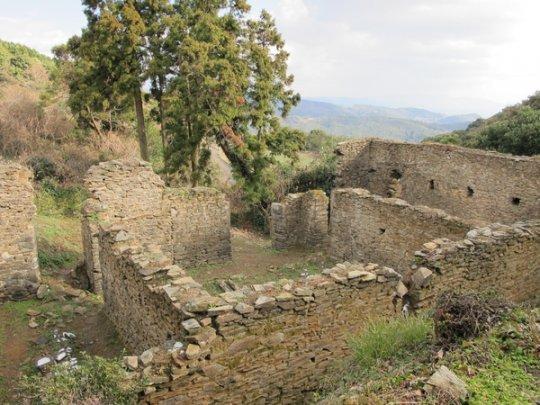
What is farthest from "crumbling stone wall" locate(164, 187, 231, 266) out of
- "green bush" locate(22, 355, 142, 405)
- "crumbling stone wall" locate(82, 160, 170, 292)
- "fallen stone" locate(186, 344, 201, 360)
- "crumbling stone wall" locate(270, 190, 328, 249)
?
"green bush" locate(22, 355, 142, 405)

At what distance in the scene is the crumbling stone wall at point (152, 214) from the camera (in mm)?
10625

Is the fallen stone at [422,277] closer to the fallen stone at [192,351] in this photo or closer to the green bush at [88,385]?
the fallen stone at [192,351]

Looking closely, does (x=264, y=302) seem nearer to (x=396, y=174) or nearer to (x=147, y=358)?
(x=147, y=358)

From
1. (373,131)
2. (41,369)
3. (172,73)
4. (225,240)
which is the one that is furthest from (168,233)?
(373,131)

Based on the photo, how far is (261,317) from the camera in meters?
5.59

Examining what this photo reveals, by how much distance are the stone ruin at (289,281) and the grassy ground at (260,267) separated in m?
0.44

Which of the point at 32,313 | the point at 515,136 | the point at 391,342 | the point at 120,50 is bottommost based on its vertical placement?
the point at 32,313

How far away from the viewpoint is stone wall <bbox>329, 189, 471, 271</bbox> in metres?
10.2

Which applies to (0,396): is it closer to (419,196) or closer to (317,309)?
(317,309)

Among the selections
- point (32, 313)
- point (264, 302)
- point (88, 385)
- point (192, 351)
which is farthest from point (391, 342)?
point (32, 313)

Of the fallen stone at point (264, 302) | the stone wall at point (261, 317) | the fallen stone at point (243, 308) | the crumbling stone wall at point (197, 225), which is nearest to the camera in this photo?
the stone wall at point (261, 317)

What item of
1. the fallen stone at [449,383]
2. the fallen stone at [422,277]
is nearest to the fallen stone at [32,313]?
the fallen stone at [422,277]

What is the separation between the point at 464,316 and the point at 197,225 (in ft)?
30.2

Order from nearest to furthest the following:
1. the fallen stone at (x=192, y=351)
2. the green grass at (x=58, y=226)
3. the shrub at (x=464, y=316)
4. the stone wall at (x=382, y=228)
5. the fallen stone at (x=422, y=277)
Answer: the shrub at (x=464, y=316)
the fallen stone at (x=192, y=351)
the fallen stone at (x=422, y=277)
the stone wall at (x=382, y=228)
the green grass at (x=58, y=226)
